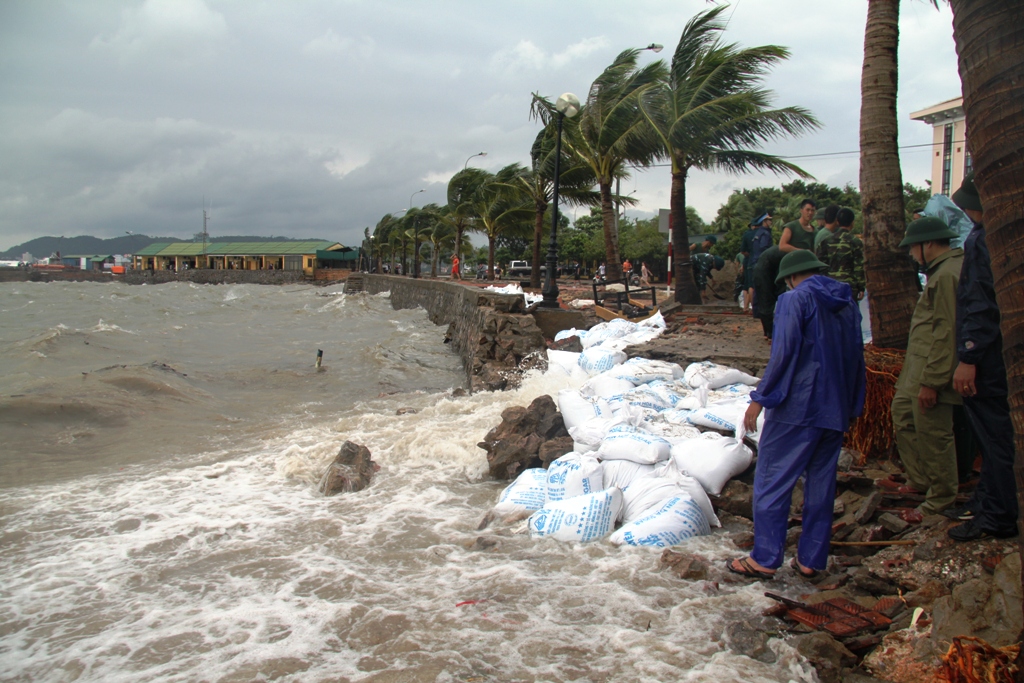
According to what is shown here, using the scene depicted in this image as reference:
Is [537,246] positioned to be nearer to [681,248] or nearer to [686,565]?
[681,248]

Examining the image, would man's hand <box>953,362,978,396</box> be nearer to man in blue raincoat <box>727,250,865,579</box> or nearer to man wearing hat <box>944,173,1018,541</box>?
man wearing hat <box>944,173,1018,541</box>

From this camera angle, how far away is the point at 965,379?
290 cm

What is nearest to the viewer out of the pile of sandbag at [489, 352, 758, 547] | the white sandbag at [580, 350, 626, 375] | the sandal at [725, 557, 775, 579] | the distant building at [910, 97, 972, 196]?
the sandal at [725, 557, 775, 579]

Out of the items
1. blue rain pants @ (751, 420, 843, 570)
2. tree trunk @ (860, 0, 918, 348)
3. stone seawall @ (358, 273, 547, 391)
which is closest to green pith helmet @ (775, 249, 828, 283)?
blue rain pants @ (751, 420, 843, 570)

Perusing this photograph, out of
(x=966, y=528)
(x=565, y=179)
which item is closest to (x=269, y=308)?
(x=565, y=179)

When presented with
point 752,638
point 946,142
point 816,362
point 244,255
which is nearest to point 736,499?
point 816,362

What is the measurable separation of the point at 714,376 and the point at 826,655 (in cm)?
349

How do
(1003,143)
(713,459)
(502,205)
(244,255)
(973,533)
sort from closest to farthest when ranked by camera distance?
(1003,143) < (973,533) < (713,459) < (502,205) < (244,255)

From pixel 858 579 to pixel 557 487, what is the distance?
1914mm

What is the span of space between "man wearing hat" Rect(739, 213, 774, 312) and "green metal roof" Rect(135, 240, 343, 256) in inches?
2697

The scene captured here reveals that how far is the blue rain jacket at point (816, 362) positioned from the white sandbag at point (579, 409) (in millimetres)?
2313

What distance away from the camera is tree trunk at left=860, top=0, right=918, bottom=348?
15.7 ft

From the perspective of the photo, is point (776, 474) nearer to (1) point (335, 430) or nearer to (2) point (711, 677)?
(2) point (711, 677)

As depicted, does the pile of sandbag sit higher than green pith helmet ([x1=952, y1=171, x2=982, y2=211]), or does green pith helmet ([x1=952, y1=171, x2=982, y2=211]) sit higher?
green pith helmet ([x1=952, y1=171, x2=982, y2=211])
